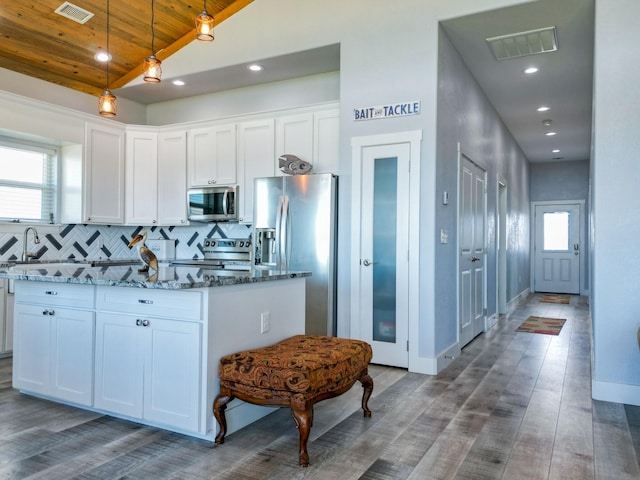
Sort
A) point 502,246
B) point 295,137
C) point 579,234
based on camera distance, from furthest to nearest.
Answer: point 579,234
point 502,246
point 295,137

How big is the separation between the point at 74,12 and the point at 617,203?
4.76 metres

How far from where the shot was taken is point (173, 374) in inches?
99.7

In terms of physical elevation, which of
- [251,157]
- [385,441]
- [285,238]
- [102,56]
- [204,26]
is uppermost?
[102,56]

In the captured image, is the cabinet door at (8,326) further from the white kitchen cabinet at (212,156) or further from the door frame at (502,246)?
the door frame at (502,246)

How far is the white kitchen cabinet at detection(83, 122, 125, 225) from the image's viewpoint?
5254mm

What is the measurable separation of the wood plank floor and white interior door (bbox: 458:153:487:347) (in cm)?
134

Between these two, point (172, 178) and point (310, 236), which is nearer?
point (310, 236)

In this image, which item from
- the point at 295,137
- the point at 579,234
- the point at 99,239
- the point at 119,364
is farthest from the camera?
the point at 579,234

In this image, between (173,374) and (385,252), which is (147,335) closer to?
(173,374)

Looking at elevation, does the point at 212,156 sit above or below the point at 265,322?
above

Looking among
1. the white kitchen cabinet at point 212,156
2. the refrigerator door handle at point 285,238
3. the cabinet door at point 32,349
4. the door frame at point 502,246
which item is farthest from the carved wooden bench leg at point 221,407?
the door frame at point 502,246

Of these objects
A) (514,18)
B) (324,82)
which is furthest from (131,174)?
(514,18)

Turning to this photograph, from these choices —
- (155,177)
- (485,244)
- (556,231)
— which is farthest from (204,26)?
(556,231)

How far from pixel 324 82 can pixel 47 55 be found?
282cm
